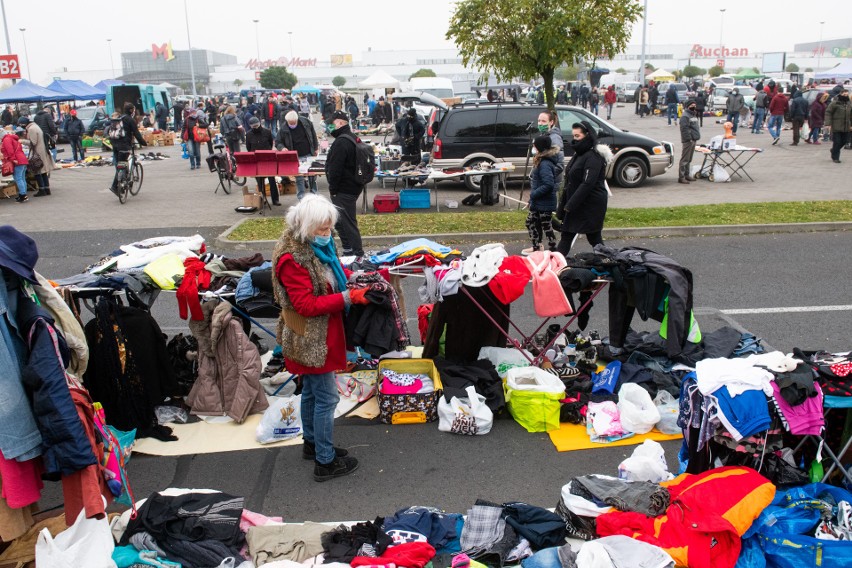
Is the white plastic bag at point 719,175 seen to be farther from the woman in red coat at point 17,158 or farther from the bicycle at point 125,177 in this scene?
the woman in red coat at point 17,158

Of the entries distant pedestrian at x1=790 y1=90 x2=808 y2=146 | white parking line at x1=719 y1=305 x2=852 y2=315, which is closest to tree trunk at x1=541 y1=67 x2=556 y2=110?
white parking line at x1=719 y1=305 x2=852 y2=315

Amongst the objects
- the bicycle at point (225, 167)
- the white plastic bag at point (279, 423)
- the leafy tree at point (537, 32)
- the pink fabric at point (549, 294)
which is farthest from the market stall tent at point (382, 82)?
→ the white plastic bag at point (279, 423)

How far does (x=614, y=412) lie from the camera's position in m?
5.38

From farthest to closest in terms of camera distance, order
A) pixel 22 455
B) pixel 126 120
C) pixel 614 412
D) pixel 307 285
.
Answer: pixel 126 120, pixel 614 412, pixel 307 285, pixel 22 455

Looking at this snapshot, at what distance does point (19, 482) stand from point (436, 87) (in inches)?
1473

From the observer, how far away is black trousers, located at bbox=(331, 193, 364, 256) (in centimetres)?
944

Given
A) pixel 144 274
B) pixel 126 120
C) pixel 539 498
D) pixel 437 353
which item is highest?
pixel 126 120

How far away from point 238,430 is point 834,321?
6058mm

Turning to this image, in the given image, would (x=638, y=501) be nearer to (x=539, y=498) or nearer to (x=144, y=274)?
(x=539, y=498)

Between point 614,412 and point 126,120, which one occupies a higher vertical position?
point 126,120

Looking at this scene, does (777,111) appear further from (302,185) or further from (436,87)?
(436,87)

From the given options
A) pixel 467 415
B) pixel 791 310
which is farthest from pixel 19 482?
pixel 791 310

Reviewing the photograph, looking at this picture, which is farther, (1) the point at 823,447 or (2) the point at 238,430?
(2) the point at 238,430

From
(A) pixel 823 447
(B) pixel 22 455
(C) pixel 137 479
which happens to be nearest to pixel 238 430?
(C) pixel 137 479
